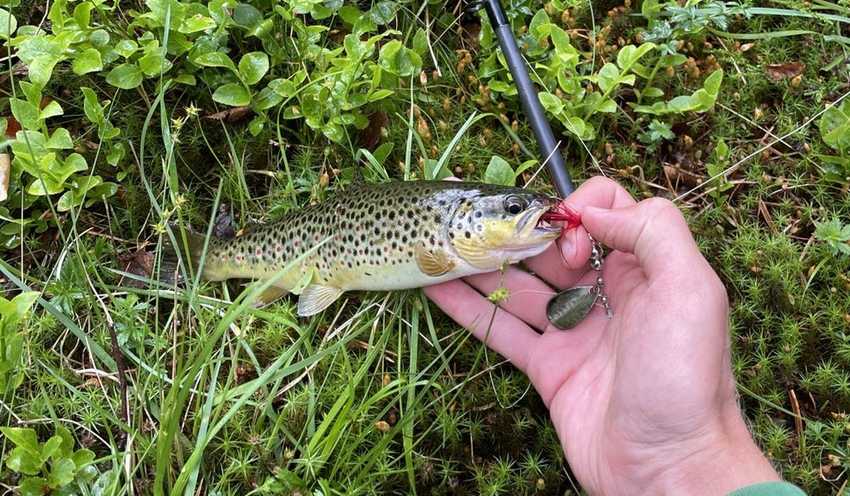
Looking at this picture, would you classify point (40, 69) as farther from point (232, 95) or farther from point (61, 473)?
point (61, 473)

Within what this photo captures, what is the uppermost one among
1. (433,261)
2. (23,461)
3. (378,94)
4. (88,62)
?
(88,62)

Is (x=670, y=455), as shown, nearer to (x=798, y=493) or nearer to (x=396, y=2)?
(x=798, y=493)

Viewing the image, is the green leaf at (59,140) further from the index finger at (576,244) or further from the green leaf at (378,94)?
the index finger at (576,244)

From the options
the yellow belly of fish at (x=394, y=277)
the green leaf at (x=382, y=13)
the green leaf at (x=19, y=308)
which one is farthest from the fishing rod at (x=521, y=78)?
the green leaf at (x=19, y=308)

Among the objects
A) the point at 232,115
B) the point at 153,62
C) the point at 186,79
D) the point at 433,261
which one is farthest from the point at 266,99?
the point at 433,261

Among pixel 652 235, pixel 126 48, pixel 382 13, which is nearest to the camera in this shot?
pixel 652 235

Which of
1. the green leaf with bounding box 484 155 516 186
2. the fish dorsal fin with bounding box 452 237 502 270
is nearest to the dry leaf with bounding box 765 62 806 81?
the green leaf with bounding box 484 155 516 186

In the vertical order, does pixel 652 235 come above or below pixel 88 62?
below
